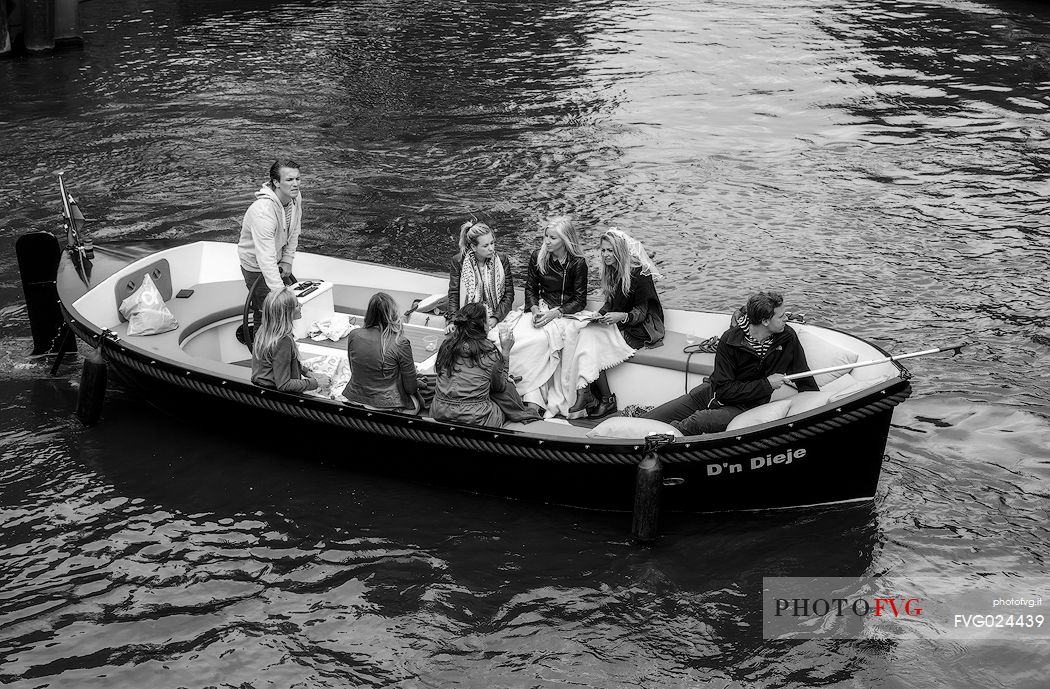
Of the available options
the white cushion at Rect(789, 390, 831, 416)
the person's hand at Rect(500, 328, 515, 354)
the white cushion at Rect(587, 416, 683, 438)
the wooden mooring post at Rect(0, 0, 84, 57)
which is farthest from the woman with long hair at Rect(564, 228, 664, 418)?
the wooden mooring post at Rect(0, 0, 84, 57)

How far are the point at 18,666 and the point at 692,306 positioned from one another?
7.41 m

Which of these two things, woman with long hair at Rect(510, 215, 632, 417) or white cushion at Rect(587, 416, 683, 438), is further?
woman with long hair at Rect(510, 215, 632, 417)

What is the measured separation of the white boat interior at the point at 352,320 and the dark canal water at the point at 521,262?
810mm

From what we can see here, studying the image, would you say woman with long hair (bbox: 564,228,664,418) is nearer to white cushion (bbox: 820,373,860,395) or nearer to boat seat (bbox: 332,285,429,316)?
white cushion (bbox: 820,373,860,395)

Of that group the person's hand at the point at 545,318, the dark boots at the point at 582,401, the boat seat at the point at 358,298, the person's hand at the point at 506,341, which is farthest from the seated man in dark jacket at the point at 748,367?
the boat seat at the point at 358,298

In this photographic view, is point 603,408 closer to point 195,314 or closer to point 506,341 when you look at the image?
point 506,341

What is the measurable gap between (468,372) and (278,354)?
5.16 ft

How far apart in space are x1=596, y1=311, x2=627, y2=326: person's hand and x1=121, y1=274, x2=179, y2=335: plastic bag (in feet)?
13.1

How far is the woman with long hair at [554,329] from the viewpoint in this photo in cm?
865

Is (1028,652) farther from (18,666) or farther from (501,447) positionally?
(18,666)

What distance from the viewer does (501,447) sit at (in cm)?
785

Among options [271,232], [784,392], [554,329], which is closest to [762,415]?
[784,392]

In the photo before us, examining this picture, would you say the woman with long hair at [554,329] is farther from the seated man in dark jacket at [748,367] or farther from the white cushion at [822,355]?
the white cushion at [822,355]

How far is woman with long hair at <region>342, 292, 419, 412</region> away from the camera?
26.1 feet
